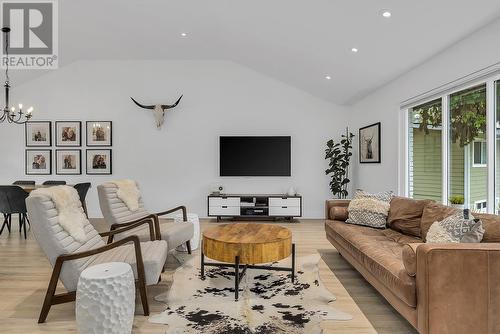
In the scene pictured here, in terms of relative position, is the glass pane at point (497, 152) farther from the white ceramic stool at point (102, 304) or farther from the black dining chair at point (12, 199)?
the black dining chair at point (12, 199)

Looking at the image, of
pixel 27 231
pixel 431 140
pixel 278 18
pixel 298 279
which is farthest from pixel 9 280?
pixel 431 140

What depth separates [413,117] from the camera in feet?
14.5

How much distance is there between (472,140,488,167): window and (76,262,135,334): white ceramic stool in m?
3.45

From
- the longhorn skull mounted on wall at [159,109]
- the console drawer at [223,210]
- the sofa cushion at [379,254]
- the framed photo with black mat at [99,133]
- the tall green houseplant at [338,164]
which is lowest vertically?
the console drawer at [223,210]

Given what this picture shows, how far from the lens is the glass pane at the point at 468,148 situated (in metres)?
3.12

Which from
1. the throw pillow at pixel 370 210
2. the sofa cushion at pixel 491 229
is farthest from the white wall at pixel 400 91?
the sofa cushion at pixel 491 229

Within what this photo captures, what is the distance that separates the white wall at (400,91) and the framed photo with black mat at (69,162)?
569cm

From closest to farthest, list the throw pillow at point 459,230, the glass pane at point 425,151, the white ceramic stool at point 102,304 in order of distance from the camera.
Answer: the white ceramic stool at point 102,304 < the throw pillow at point 459,230 < the glass pane at point 425,151

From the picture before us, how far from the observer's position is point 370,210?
362cm

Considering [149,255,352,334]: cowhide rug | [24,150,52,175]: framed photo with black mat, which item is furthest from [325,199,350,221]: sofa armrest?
[24,150,52,175]: framed photo with black mat

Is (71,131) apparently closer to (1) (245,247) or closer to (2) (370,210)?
(1) (245,247)

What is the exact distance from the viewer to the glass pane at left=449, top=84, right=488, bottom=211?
123 inches

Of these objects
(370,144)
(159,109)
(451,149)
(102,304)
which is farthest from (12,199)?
(451,149)

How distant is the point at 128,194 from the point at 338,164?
398 cm
